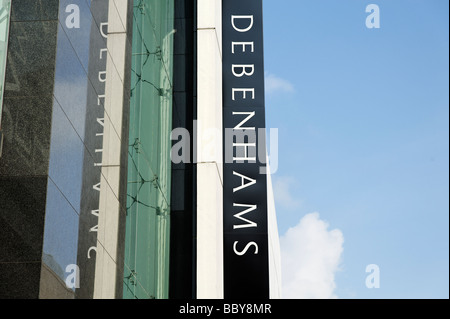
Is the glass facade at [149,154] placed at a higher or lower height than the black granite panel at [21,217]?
higher

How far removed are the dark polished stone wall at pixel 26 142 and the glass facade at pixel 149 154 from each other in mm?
3251

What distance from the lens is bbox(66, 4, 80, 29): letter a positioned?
1257cm

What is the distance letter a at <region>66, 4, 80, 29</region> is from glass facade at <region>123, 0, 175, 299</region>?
251 centimetres

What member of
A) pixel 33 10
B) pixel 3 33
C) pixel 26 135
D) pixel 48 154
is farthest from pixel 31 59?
pixel 48 154

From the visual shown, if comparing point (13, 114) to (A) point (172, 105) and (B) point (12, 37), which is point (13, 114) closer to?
(B) point (12, 37)

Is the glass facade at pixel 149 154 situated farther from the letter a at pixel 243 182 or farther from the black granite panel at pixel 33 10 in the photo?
the black granite panel at pixel 33 10

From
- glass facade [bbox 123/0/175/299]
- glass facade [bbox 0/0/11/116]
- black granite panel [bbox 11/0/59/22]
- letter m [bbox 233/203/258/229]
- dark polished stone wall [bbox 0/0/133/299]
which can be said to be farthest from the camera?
A: letter m [bbox 233/203/258/229]

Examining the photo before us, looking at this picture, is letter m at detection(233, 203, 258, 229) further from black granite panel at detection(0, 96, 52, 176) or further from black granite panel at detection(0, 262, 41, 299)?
black granite panel at detection(0, 262, 41, 299)

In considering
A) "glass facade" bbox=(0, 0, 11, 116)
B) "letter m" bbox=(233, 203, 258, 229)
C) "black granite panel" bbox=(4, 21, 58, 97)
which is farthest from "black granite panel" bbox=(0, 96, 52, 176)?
"letter m" bbox=(233, 203, 258, 229)

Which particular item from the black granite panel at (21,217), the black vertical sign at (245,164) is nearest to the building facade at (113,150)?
the black granite panel at (21,217)

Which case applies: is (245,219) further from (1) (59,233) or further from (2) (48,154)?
(2) (48,154)

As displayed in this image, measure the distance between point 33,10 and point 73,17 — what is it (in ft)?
2.69

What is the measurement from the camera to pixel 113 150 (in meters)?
14.0

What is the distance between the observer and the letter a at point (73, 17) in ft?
41.2
